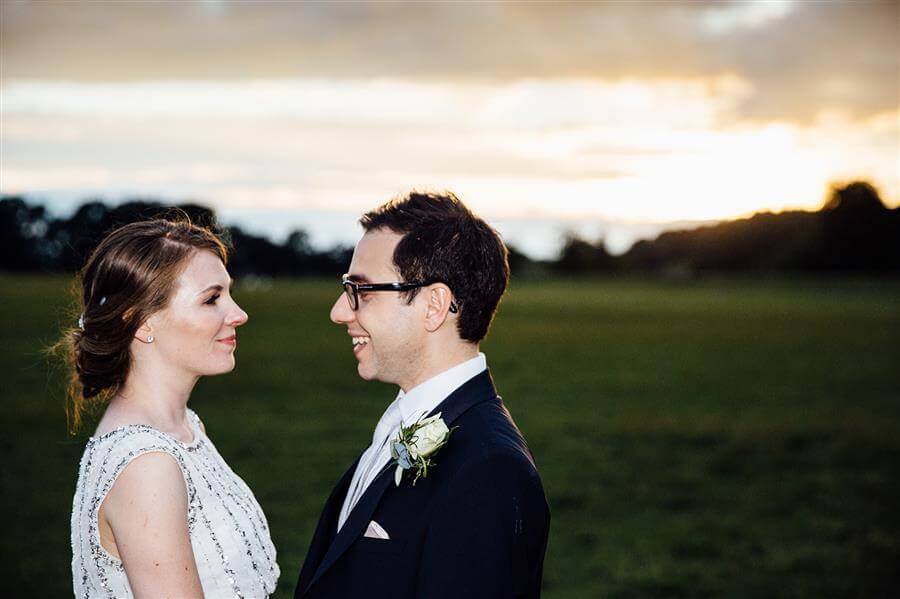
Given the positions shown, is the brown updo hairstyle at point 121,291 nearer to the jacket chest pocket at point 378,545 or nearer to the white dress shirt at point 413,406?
the white dress shirt at point 413,406

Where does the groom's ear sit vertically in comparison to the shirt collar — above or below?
above

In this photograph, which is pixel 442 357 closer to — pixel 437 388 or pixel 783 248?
pixel 437 388

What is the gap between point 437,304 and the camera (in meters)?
3.63

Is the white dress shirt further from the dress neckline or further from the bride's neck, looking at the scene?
the bride's neck

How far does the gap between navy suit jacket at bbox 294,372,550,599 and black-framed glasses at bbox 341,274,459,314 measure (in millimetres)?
522

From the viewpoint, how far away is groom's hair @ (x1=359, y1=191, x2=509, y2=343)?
11.9ft

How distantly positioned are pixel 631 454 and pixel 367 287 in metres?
13.3

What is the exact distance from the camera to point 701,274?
130 meters

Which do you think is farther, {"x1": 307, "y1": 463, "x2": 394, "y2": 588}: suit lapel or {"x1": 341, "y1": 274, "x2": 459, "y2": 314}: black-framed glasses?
{"x1": 341, "y1": 274, "x2": 459, "y2": 314}: black-framed glasses

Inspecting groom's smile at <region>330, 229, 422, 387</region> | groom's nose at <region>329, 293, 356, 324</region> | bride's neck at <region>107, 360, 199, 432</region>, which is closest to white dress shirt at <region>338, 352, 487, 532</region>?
groom's smile at <region>330, 229, 422, 387</region>

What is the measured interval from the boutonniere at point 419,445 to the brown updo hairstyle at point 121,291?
1.26 meters

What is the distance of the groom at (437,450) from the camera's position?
9.72 ft

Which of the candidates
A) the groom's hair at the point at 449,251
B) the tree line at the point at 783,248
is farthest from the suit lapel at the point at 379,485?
the tree line at the point at 783,248

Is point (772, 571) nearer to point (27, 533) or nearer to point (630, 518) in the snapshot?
point (630, 518)
